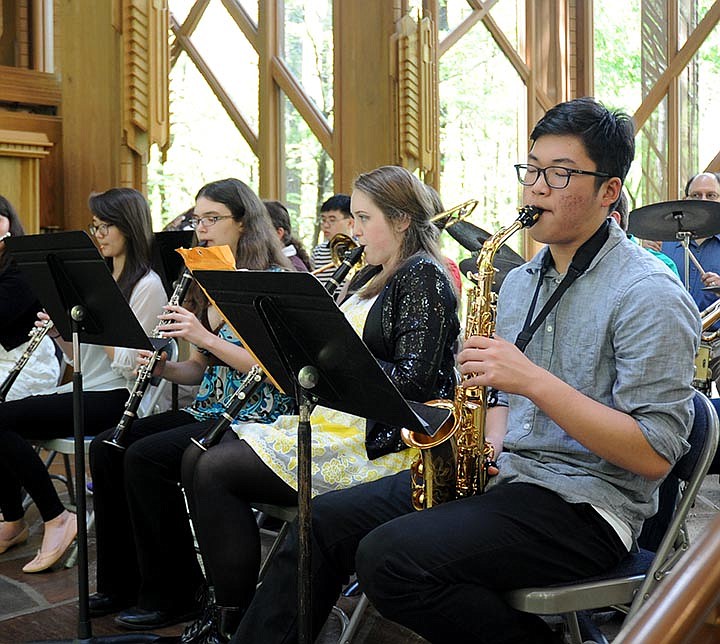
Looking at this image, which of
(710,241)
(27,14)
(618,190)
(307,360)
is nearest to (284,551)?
(307,360)

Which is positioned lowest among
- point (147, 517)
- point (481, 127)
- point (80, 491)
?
point (147, 517)

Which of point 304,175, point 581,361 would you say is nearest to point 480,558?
point 581,361

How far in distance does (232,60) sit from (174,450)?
492cm

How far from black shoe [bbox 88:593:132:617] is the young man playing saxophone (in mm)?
1021

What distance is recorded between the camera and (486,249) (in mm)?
1989

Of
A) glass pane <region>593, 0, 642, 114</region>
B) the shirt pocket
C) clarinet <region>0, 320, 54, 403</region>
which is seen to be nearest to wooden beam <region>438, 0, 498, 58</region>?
glass pane <region>593, 0, 642, 114</region>

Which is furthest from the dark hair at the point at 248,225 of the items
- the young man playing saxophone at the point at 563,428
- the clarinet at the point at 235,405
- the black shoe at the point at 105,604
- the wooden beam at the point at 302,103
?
the wooden beam at the point at 302,103

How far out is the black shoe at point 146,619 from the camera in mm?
2707

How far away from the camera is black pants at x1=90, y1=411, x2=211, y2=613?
8.82 feet

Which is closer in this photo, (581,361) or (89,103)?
Result: (581,361)

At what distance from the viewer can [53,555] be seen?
326 centimetres

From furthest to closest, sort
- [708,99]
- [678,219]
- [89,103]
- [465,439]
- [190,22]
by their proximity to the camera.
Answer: [190,22], [708,99], [89,103], [678,219], [465,439]

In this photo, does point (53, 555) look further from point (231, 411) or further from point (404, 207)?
point (404, 207)

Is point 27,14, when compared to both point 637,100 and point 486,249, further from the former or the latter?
point 486,249
